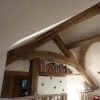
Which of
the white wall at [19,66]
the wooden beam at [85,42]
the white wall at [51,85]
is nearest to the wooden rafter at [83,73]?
the wooden beam at [85,42]

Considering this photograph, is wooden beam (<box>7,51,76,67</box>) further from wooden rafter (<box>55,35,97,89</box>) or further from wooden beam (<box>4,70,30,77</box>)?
wooden beam (<box>4,70,30,77</box>)

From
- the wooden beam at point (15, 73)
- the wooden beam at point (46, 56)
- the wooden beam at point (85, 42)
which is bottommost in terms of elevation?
the wooden beam at point (15, 73)

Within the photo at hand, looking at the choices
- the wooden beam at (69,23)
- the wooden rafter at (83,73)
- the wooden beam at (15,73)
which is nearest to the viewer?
the wooden beam at (69,23)

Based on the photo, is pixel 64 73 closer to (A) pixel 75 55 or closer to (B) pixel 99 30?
(A) pixel 75 55

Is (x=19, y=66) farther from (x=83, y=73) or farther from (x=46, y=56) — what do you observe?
(x=83, y=73)

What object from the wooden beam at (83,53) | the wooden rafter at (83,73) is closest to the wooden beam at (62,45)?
the wooden rafter at (83,73)

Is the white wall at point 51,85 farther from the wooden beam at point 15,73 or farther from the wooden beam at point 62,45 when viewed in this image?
the wooden beam at point 62,45

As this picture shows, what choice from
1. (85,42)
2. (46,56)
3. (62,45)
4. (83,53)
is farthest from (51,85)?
(85,42)

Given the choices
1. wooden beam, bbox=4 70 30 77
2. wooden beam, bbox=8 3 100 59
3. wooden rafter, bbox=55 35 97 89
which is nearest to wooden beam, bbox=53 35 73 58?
wooden rafter, bbox=55 35 97 89

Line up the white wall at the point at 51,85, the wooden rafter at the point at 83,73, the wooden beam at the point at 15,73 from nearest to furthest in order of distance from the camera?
1. the wooden beam at the point at 15,73
2. the white wall at the point at 51,85
3. the wooden rafter at the point at 83,73

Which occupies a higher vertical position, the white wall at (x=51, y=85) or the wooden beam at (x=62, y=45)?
the wooden beam at (x=62, y=45)

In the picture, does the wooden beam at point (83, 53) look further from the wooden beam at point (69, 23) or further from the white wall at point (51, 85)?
the wooden beam at point (69, 23)

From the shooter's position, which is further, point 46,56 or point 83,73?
point 83,73

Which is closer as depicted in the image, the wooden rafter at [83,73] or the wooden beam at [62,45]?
the wooden beam at [62,45]
